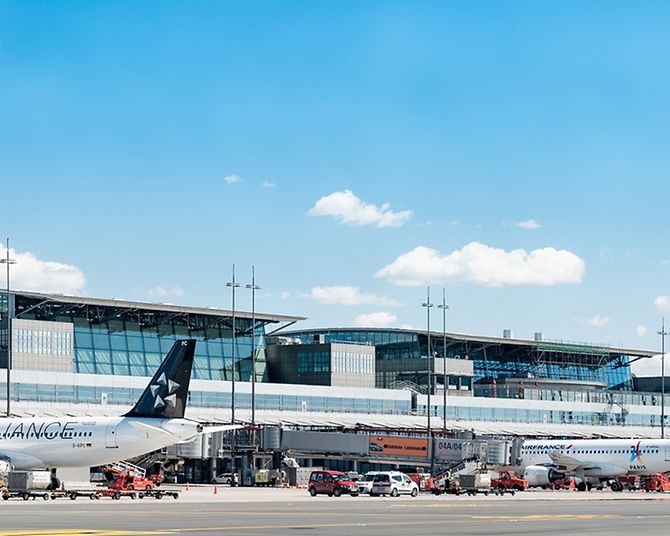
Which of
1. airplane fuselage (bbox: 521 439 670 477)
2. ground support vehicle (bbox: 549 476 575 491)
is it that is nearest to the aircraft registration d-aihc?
ground support vehicle (bbox: 549 476 575 491)

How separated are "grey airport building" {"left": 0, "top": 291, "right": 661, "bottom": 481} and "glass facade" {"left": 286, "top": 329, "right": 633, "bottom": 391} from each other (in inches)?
7.7

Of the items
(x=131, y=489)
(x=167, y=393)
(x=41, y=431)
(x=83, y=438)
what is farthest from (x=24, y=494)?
(x=167, y=393)

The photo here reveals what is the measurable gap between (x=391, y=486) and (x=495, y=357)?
9348 cm

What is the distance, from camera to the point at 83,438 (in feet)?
240

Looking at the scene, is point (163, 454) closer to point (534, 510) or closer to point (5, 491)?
point (5, 491)

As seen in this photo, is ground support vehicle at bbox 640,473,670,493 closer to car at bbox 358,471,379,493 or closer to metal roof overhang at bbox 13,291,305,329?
car at bbox 358,471,379,493

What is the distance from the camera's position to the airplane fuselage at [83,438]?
7138cm

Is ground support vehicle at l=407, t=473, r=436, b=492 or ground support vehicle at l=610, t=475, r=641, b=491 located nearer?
ground support vehicle at l=407, t=473, r=436, b=492

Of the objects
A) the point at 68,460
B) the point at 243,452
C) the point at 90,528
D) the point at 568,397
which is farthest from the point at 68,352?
the point at 90,528

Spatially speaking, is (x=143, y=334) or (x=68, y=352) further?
(x=143, y=334)

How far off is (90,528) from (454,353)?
417 feet

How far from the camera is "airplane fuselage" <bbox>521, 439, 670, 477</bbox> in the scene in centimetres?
9719

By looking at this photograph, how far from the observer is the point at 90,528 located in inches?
1559

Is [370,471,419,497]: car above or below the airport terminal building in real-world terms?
below
